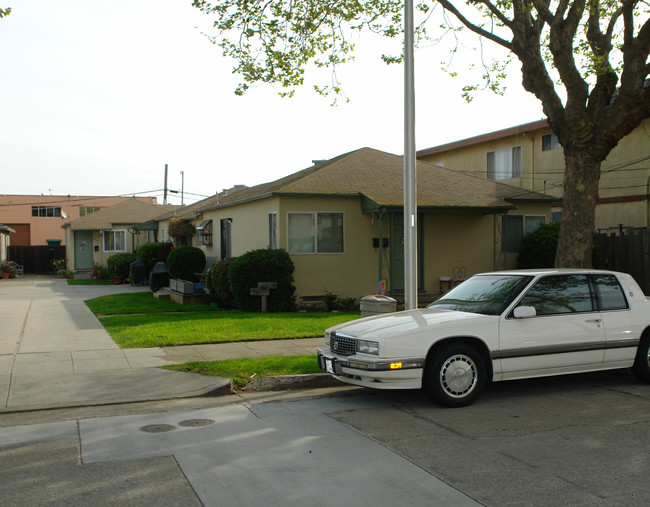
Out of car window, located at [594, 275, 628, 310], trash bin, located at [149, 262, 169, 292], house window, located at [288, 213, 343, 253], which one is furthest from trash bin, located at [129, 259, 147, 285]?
car window, located at [594, 275, 628, 310]

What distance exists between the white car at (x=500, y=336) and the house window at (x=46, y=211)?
6161cm

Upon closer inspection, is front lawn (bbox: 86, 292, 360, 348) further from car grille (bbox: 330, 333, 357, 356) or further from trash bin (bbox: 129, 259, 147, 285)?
trash bin (bbox: 129, 259, 147, 285)

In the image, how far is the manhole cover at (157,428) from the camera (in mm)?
6479

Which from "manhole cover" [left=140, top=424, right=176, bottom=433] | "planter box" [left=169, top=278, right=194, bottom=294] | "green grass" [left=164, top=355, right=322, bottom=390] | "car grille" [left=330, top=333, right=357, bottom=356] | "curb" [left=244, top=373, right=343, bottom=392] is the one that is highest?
"planter box" [left=169, top=278, right=194, bottom=294]

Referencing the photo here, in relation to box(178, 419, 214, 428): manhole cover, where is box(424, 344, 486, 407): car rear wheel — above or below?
above

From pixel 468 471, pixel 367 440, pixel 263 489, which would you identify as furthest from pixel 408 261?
pixel 263 489

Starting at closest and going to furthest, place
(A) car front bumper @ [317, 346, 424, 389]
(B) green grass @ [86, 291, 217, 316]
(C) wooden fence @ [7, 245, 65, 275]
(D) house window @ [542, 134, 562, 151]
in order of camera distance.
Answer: (A) car front bumper @ [317, 346, 424, 389], (B) green grass @ [86, 291, 217, 316], (D) house window @ [542, 134, 562, 151], (C) wooden fence @ [7, 245, 65, 275]

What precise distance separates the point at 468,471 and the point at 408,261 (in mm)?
5155

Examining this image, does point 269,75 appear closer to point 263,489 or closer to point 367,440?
point 367,440

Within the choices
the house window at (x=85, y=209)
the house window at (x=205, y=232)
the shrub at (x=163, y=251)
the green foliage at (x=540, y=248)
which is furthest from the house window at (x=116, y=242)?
the green foliage at (x=540, y=248)

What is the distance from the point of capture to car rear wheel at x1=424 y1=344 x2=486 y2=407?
283 inches

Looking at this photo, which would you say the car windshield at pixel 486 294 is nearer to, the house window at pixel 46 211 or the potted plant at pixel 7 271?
the potted plant at pixel 7 271

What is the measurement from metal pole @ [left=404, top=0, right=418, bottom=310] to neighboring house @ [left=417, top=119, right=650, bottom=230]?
Answer: 1074cm

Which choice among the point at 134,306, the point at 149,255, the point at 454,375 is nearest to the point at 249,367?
the point at 454,375
